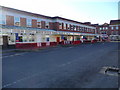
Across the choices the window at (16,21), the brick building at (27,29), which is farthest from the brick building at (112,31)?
the window at (16,21)

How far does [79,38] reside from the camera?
1671 inches

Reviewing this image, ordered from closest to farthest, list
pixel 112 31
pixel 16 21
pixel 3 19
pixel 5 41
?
pixel 3 19, pixel 5 41, pixel 16 21, pixel 112 31

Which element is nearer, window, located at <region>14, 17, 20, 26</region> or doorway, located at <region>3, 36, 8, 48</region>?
doorway, located at <region>3, 36, 8, 48</region>

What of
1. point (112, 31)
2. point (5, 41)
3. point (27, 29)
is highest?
point (112, 31)

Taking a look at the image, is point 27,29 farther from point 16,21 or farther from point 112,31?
point 112,31

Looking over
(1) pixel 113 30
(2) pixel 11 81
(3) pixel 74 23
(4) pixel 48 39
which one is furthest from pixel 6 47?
(1) pixel 113 30

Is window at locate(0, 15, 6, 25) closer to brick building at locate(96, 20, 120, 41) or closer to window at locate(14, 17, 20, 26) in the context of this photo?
window at locate(14, 17, 20, 26)

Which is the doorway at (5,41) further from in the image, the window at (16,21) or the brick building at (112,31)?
the brick building at (112,31)

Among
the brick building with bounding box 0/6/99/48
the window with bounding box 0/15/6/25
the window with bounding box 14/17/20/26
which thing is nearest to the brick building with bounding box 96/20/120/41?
the brick building with bounding box 0/6/99/48

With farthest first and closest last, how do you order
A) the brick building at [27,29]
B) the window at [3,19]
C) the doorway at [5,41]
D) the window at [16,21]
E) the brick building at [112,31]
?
the brick building at [112,31] → the window at [16,21] → the doorway at [5,41] → the brick building at [27,29] → the window at [3,19]

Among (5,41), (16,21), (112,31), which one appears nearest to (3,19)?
→ (16,21)

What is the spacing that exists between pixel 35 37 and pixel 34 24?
312 cm

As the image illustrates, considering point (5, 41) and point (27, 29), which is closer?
point (5, 41)

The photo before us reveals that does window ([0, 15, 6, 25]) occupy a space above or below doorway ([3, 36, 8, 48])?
above
